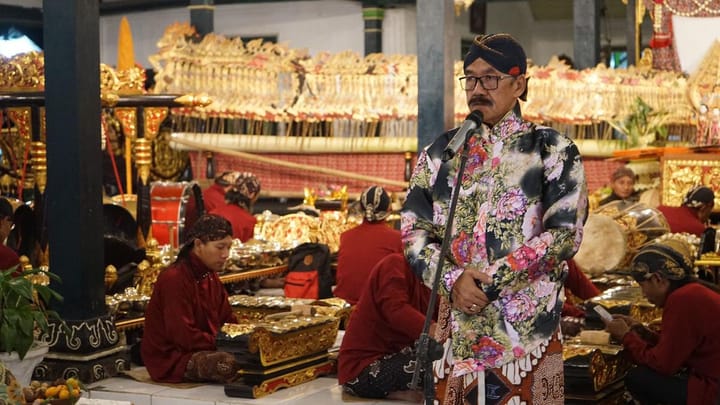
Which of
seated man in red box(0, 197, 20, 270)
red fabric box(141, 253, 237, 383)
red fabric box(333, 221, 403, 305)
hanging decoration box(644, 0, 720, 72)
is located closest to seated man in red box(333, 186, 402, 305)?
red fabric box(333, 221, 403, 305)

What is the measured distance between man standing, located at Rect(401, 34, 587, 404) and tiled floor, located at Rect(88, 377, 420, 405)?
2166 mm

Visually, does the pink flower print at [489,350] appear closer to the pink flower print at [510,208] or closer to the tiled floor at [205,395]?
the pink flower print at [510,208]

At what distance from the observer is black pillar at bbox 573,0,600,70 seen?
1753 centimetres

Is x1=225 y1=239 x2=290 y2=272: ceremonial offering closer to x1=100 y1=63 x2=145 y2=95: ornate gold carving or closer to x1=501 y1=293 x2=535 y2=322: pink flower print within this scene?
x1=100 y1=63 x2=145 y2=95: ornate gold carving

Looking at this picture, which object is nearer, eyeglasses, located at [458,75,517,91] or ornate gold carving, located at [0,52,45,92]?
eyeglasses, located at [458,75,517,91]

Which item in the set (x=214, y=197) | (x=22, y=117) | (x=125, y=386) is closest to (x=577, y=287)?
(x=125, y=386)

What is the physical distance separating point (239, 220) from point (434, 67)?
2.14 meters

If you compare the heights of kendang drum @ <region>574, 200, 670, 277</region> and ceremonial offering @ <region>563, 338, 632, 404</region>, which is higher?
kendang drum @ <region>574, 200, 670, 277</region>

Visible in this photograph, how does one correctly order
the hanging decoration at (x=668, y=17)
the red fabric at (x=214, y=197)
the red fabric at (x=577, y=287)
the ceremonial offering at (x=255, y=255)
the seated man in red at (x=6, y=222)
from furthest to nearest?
1. the hanging decoration at (x=668, y=17)
2. the red fabric at (x=214, y=197)
3. the ceremonial offering at (x=255, y=255)
4. the red fabric at (x=577, y=287)
5. the seated man in red at (x=6, y=222)

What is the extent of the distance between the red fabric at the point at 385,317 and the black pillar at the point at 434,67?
10.1 feet

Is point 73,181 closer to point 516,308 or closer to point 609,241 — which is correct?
point 516,308

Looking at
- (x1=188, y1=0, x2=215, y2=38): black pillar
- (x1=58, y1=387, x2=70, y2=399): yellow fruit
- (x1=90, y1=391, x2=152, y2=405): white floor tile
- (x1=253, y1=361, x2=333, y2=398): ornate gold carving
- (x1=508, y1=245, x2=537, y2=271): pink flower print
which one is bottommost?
(x1=90, y1=391, x2=152, y2=405): white floor tile

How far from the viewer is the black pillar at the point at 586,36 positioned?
17.5 metres

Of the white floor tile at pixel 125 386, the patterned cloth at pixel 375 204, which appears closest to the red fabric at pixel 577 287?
the patterned cloth at pixel 375 204
